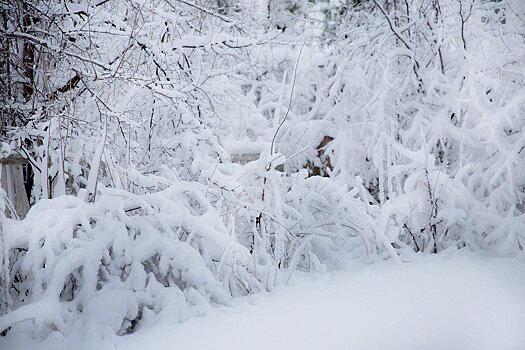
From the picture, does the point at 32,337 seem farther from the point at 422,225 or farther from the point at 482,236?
the point at 482,236

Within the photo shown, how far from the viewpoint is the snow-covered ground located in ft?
8.44

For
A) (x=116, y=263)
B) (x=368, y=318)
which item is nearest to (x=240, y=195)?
(x=116, y=263)

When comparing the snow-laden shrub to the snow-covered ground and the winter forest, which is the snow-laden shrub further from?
the snow-covered ground

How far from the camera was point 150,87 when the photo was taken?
3688 millimetres

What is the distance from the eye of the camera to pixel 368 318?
115 inches

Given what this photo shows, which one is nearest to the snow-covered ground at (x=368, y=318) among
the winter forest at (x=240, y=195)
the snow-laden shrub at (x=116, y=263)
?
the winter forest at (x=240, y=195)

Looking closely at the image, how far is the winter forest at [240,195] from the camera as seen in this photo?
2820 millimetres

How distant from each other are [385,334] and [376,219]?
7.17ft

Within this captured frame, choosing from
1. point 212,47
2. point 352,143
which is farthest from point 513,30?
point 212,47

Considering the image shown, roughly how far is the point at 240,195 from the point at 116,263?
4.28 feet

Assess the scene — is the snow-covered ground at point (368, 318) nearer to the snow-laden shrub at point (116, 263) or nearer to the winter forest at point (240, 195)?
the winter forest at point (240, 195)

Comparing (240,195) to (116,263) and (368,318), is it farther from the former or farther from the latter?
(368,318)

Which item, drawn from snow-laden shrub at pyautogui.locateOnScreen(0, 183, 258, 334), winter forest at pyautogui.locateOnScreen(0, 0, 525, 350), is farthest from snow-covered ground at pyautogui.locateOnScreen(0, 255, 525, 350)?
snow-laden shrub at pyautogui.locateOnScreen(0, 183, 258, 334)

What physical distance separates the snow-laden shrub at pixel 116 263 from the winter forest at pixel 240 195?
1 cm
